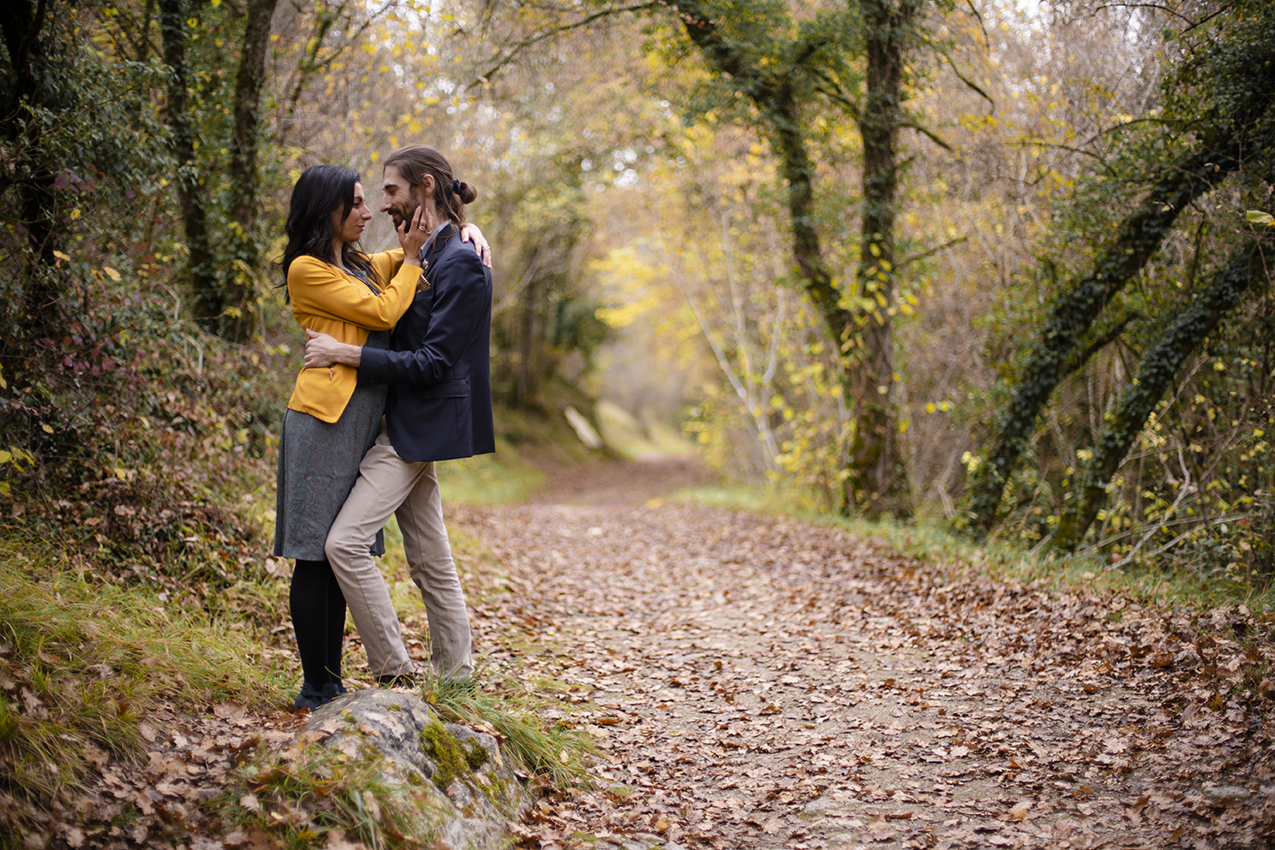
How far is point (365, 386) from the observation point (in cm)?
303

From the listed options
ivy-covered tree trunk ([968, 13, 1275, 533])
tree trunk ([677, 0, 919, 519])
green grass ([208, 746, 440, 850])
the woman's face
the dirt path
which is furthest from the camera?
tree trunk ([677, 0, 919, 519])

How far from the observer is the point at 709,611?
5.96 meters

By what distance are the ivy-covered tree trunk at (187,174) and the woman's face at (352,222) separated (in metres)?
2.65

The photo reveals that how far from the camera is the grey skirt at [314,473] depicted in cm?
291

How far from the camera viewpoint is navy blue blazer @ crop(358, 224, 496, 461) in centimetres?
292

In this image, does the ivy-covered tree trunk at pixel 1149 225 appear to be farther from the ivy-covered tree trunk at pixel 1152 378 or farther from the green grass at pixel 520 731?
the green grass at pixel 520 731

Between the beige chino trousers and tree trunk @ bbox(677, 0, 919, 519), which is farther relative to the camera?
tree trunk @ bbox(677, 0, 919, 519)

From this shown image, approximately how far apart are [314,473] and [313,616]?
567 mm

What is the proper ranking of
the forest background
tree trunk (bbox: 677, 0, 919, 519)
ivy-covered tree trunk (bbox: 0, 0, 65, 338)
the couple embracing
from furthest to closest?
tree trunk (bbox: 677, 0, 919, 519) < the forest background < ivy-covered tree trunk (bbox: 0, 0, 65, 338) < the couple embracing

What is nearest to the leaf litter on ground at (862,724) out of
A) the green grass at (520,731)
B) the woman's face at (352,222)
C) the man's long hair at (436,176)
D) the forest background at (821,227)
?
the green grass at (520,731)

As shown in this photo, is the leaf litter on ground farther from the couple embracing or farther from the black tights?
the couple embracing

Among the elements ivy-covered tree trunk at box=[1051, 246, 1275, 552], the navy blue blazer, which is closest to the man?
the navy blue blazer

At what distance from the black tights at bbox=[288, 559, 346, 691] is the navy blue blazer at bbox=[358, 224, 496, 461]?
577 mm

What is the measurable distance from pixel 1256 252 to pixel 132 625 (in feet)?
24.8
